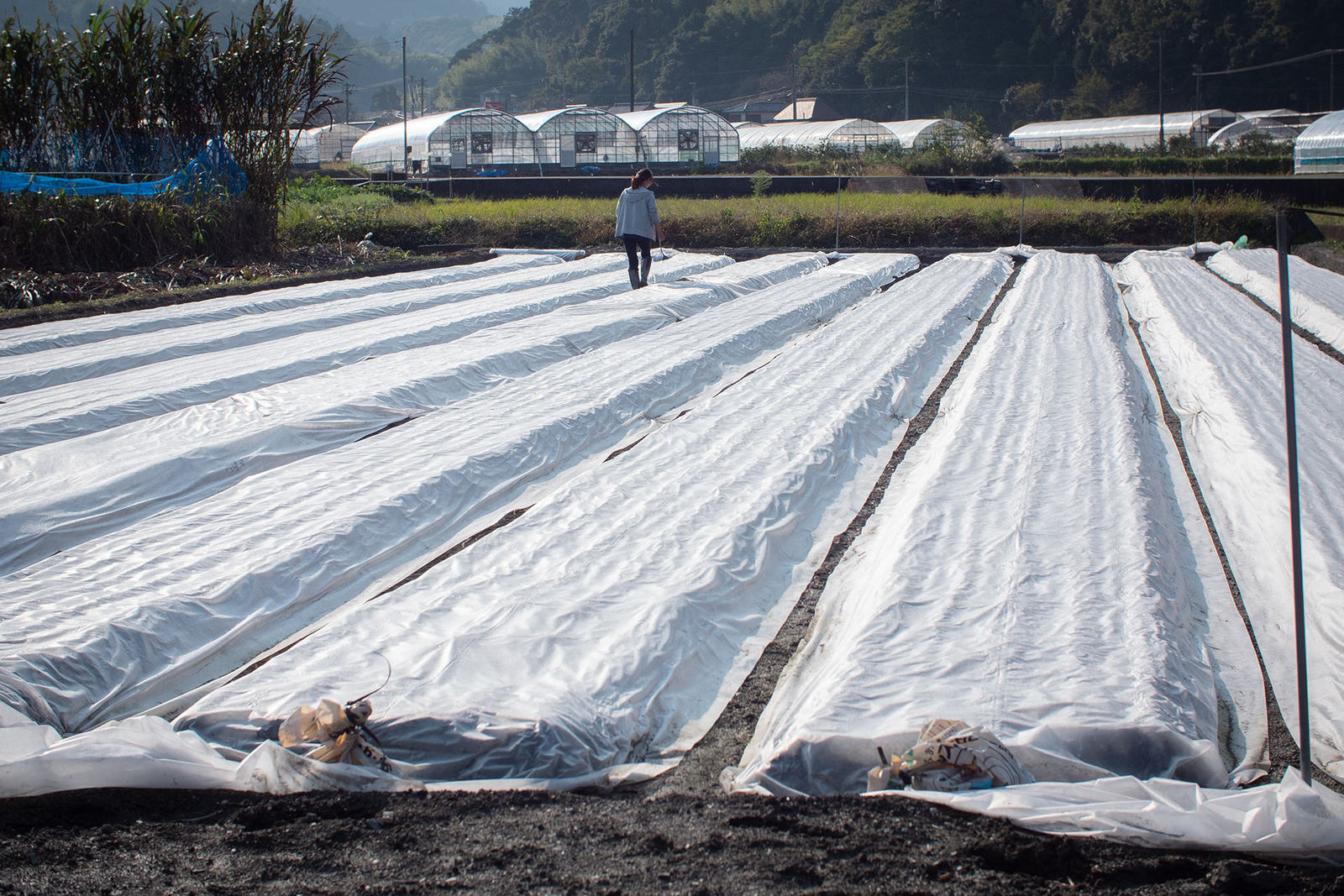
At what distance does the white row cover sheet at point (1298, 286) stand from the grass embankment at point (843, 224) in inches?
84.6

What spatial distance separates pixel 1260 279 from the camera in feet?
29.8

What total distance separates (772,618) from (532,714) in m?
0.95

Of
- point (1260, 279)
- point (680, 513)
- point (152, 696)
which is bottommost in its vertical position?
point (152, 696)

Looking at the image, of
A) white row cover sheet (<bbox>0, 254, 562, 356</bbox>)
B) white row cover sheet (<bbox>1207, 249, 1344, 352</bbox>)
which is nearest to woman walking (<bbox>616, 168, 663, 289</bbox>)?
Result: white row cover sheet (<bbox>0, 254, 562, 356</bbox>)

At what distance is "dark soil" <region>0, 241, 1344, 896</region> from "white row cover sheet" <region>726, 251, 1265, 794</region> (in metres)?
0.26

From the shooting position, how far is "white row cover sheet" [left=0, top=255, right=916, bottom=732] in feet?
7.79

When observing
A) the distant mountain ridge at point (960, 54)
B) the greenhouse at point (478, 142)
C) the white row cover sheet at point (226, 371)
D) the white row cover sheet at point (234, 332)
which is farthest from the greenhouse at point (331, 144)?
the white row cover sheet at point (226, 371)

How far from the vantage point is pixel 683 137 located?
3014 centimetres

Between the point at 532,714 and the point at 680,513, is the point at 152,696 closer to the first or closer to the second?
the point at 532,714

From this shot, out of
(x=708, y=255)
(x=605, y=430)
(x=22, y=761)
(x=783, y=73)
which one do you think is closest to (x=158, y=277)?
(x=708, y=255)

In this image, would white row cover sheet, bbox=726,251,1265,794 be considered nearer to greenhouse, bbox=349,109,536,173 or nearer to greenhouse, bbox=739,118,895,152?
greenhouse, bbox=349,109,536,173

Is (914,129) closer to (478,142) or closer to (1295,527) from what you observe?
(478,142)

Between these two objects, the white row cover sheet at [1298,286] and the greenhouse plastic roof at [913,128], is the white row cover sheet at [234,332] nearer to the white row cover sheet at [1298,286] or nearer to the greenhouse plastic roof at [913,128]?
the white row cover sheet at [1298,286]

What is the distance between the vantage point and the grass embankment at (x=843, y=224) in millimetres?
13617
